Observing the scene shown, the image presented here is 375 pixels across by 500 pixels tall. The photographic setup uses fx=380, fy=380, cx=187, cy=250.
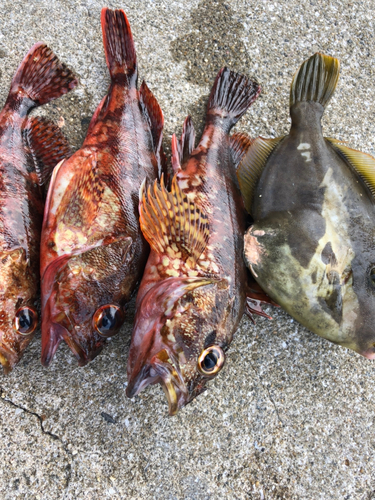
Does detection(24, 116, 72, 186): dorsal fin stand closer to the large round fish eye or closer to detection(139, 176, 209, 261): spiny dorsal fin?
detection(139, 176, 209, 261): spiny dorsal fin

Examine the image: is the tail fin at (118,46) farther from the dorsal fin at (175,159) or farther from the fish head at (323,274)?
the fish head at (323,274)

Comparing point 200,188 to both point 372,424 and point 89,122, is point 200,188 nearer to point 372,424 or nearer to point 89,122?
point 89,122

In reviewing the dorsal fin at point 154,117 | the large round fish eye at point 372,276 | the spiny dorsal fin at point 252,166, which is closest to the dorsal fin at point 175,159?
the dorsal fin at point 154,117

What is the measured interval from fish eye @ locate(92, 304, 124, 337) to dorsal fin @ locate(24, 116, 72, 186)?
104 cm

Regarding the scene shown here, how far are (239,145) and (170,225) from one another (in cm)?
101

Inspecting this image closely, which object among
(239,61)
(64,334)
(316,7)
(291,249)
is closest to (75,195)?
(64,334)

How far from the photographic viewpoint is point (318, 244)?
243cm

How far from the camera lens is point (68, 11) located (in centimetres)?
317

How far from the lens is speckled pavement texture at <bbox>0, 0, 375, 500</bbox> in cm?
248

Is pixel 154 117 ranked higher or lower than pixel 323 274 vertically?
higher

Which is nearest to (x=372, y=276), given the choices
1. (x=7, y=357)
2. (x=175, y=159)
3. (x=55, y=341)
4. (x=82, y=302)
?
(x=175, y=159)

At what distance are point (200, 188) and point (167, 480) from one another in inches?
77.7

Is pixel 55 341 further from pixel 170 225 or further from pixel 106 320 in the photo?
pixel 170 225

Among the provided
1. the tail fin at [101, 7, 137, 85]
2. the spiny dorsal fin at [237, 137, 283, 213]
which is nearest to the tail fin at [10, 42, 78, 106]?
the tail fin at [101, 7, 137, 85]
